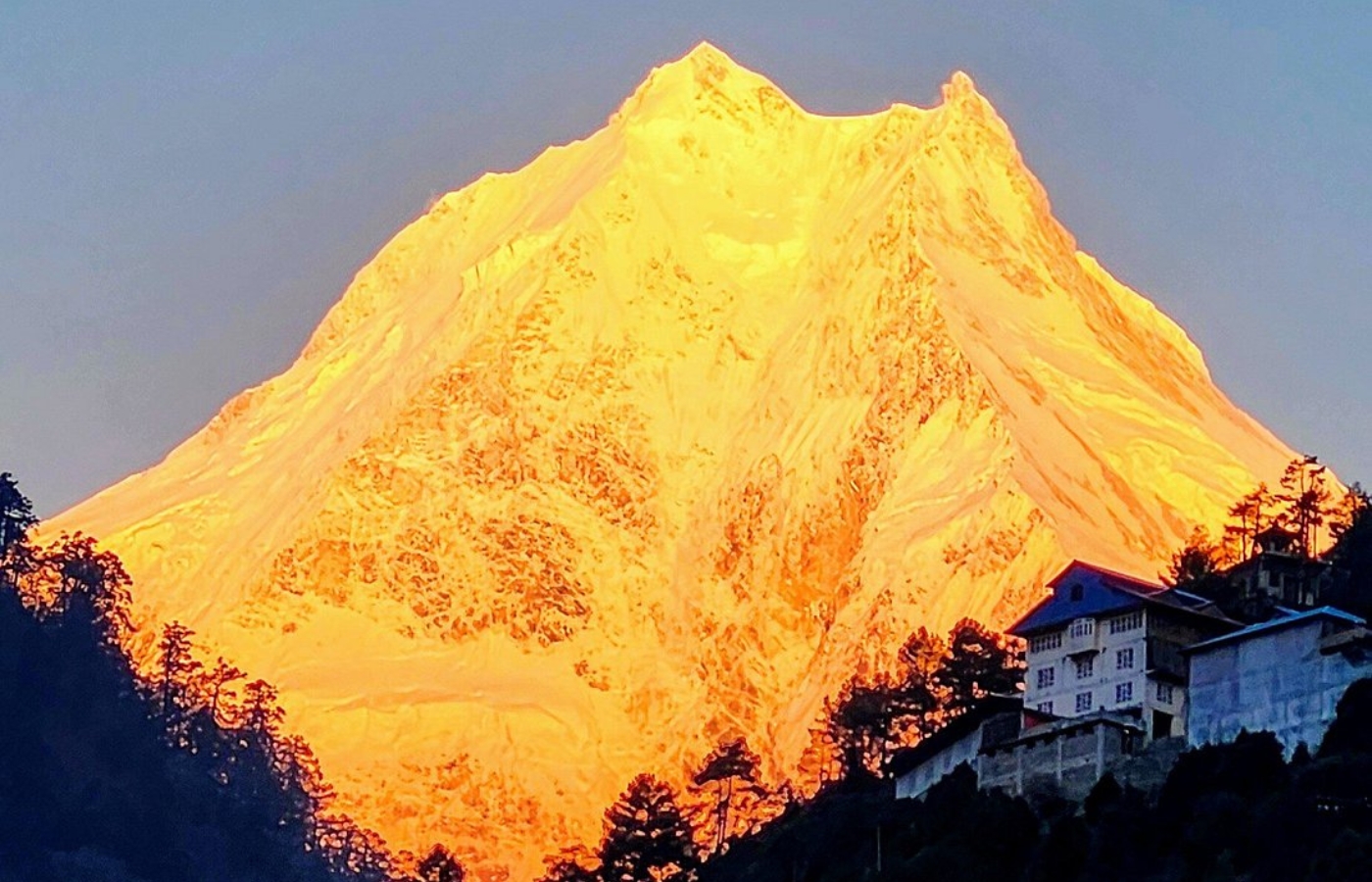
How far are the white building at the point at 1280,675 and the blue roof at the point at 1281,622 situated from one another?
0.08 feet

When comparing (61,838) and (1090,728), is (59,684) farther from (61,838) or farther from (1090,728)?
(1090,728)

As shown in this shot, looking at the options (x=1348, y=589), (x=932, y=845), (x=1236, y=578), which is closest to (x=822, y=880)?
(x=932, y=845)

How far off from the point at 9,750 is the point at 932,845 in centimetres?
4365

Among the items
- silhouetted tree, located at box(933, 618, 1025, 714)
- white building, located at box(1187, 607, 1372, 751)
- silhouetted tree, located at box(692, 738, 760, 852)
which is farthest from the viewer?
silhouetted tree, located at box(692, 738, 760, 852)

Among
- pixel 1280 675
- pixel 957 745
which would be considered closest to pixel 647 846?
pixel 957 745

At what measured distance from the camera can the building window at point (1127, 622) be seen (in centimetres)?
11794

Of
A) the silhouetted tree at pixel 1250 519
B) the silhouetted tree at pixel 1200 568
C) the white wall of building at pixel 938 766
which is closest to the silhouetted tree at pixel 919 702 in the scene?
the silhouetted tree at pixel 1200 568

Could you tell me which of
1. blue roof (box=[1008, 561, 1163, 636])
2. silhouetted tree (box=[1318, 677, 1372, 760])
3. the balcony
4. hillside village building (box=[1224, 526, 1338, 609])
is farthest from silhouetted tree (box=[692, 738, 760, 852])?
silhouetted tree (box=[1318, 677, 1372, 760])

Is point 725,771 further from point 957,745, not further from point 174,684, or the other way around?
point 957,745

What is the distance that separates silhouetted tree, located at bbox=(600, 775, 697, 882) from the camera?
143 meters

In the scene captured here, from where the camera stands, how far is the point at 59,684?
151375mm

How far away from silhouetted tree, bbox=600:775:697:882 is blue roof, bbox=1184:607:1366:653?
32585mm

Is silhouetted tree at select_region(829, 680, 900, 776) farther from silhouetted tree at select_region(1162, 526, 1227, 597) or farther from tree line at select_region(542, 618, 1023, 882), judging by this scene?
silhouetted tree at select_region(1162, 526, 1227, 597)

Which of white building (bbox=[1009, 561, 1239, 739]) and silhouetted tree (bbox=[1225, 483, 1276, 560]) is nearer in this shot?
white building (bbox=[1009, 561, 1239, 739])
